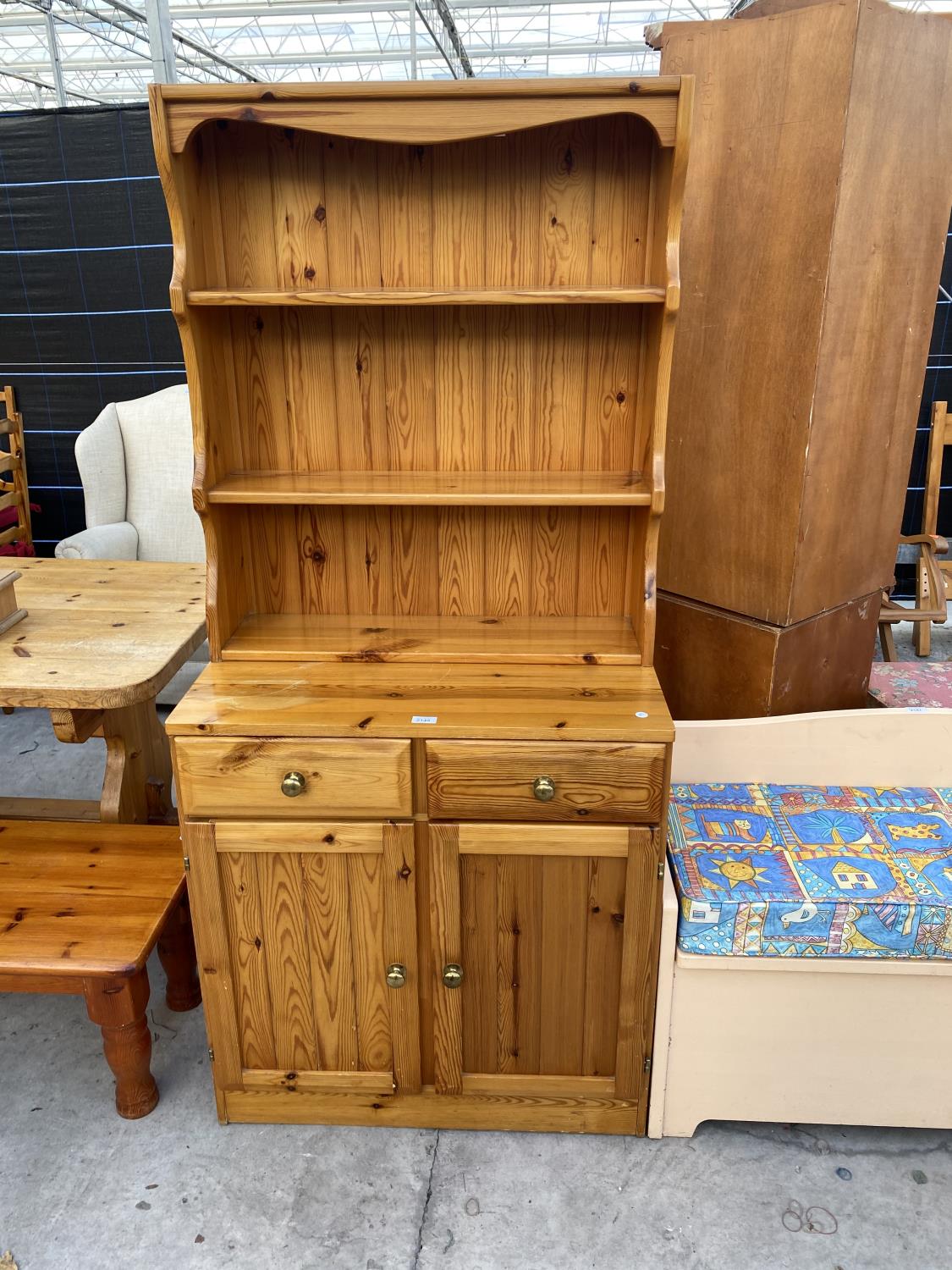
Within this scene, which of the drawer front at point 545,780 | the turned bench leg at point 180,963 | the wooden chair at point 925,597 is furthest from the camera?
the wooden chair at point 925,597

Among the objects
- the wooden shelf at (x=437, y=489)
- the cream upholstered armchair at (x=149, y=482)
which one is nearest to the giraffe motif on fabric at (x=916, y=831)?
the wooden shelf at (x=437, y=489)

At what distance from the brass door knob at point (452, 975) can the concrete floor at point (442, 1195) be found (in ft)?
1.13

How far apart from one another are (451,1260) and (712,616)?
141 cm

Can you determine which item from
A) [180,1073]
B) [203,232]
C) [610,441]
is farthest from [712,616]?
[180,1073]

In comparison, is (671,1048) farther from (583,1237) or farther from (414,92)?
(414,92)

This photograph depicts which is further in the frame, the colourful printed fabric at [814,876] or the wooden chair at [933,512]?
the wooden chair at [933,512]

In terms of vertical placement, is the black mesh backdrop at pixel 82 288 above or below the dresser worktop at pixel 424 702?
above

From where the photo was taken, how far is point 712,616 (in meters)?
2.15

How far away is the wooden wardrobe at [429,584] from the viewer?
4.83 ft

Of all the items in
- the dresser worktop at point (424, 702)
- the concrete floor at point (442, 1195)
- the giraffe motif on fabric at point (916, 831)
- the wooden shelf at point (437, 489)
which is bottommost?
the concrete floor at point (442, 1195)

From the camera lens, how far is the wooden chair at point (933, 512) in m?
3.53

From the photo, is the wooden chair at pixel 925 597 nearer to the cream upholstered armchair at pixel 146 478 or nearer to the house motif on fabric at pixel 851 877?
the house motif on fabric at pixel 851 877

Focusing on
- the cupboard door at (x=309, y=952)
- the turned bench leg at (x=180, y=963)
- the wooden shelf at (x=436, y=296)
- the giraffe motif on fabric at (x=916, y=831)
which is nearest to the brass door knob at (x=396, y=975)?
the cupboard door at (x=309, y=952)

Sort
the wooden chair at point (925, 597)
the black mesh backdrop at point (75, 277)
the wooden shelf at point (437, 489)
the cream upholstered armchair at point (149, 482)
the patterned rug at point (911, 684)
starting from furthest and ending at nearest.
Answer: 1. the black mesh backdrop at point (75, 277)
2. the wooden chair at point (925, 597)
3. the cream upholstered armchair at point (149, 482)
4. the patterned rug at point (911, 684)
5. the wooden shelf at point (437, 489)
